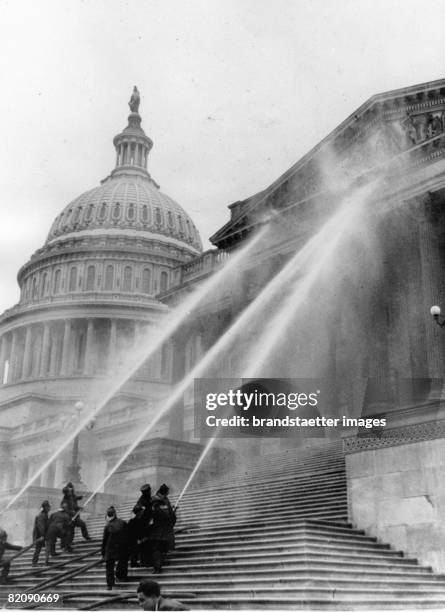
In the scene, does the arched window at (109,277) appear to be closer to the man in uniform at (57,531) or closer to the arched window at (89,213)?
the arched window at (89,213)

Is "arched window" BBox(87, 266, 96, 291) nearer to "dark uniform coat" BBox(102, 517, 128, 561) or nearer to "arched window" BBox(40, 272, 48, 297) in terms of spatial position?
"arched window" BBox(40, 272, 48, 297)

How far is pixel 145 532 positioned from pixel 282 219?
1724cm

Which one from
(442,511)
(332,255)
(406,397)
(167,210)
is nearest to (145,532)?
(442,511)

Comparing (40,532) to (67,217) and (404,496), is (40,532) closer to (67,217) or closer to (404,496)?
(404,496)

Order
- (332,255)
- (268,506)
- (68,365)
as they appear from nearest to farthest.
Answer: (268,506) < (332,255) < (68,365)

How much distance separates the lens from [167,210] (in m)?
103

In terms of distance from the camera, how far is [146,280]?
92.4 m

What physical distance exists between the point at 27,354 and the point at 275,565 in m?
76.1

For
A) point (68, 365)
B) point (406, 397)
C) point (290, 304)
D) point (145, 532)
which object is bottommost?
point (145, 532)

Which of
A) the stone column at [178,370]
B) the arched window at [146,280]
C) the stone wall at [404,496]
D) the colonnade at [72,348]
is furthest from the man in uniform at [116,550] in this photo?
the arched window at [146,280]

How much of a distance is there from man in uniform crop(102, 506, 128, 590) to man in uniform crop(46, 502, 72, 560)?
154 inches

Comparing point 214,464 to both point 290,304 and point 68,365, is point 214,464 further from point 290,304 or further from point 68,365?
point 68,365

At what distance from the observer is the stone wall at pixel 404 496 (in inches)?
→ 574

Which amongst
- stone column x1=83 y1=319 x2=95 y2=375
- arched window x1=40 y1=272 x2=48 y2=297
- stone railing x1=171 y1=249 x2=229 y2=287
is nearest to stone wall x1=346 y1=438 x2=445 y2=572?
stone railing x1=171 y1=249 x2=229 y2=287
